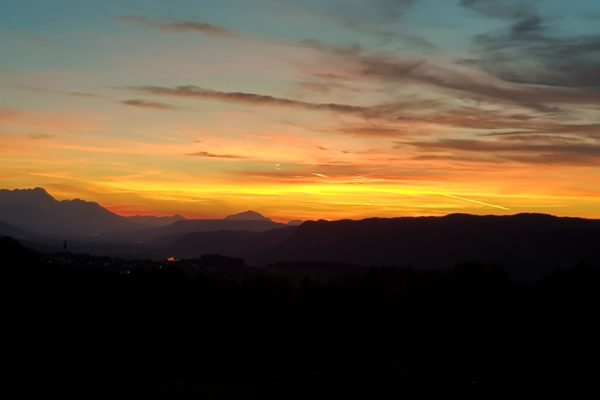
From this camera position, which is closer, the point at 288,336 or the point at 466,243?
the point at 288,336

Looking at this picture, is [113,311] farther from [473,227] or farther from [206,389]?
[473,227]

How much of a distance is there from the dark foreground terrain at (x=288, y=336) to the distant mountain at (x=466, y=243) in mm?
81274

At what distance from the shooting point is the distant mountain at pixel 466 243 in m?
136

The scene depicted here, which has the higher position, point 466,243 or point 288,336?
point 466,243

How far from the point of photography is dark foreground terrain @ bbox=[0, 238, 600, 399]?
20.9 metres

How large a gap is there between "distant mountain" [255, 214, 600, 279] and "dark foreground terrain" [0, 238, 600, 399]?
8127 cm

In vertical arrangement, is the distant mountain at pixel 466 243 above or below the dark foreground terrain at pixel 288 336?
above

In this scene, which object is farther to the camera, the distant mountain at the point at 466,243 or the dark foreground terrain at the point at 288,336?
the distant mountain at the point at 466,243

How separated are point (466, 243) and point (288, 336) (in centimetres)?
13160

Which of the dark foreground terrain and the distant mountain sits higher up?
the distant mountain

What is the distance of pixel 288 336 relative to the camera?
1393 inches

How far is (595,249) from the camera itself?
130000 mm

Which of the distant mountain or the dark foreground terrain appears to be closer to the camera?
the dark foreground terrain

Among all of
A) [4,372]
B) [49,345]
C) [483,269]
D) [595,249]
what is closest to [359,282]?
[483,269]
